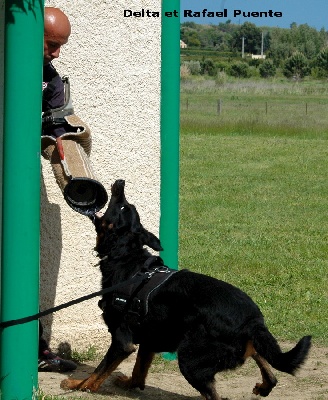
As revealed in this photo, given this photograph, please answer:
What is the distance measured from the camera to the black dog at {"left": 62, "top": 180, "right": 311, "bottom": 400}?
4738mm

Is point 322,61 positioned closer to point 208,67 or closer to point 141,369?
point 208,67

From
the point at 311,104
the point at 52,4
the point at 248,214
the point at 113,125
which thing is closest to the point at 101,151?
the point at 113,125

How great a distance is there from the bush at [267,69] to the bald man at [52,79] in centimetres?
4617

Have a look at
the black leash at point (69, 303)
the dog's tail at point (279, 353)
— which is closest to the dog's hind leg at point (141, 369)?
the black leash at point (69, 303)

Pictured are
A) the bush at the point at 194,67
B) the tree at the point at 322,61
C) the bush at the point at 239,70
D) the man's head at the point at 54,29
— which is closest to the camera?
the man's head at the point at 54,29

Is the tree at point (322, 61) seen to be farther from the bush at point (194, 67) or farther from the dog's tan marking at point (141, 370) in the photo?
the dog's tan marking at point (141, 370)

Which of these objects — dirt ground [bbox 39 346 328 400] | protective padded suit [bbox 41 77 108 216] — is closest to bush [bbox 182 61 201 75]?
dirt ground [bbox 39 346 328 400]

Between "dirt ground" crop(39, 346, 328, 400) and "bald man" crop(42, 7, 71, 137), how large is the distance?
172cm

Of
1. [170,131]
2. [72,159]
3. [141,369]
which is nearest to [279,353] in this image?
[141,369]

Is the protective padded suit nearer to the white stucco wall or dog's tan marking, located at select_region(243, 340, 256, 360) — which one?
the white stucco wall

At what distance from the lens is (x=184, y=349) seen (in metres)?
4.87

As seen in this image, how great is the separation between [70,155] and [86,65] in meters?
1.30

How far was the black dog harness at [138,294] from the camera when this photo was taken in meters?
5.07

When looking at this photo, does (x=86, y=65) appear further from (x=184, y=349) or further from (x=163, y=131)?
(x=184, y=349)
